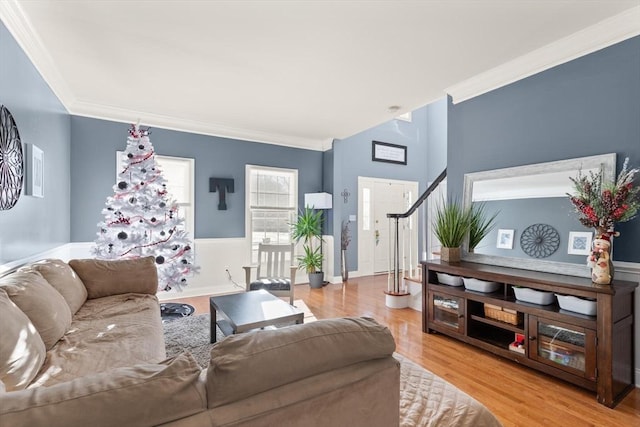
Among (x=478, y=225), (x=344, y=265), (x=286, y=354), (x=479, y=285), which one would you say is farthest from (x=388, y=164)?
(x=286, y=354)

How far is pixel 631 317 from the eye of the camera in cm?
227

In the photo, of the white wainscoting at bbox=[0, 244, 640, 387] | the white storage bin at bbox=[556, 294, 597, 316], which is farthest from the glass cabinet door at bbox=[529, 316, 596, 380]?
the white wainscoting at bbox=[0, 244, 640, 387]

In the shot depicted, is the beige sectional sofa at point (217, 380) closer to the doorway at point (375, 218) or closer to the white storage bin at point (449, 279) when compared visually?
the white storage bin at point (449, 279)

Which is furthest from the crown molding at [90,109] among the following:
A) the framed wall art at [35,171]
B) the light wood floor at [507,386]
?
the light wood floor at [507,386]

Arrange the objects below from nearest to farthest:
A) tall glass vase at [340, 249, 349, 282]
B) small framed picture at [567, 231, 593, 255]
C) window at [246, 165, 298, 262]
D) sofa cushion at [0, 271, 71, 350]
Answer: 1. sofa cushion at [0, 271, 71, 350]
2. small framed picture at [567, 231, 593, 255]
3. window at [246, 165, 298, 262]
4. tall glass vase at [340, 249, 349, 282]

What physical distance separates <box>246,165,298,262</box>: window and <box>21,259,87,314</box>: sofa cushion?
9.70ft

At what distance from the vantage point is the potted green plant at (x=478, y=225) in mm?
3275

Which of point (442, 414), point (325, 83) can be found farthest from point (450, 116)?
point (442, 414)

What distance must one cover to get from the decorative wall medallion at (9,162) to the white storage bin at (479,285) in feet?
12.0

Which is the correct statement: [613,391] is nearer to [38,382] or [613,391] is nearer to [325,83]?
[38,382]

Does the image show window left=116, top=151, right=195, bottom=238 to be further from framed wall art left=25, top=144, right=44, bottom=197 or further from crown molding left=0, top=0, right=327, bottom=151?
framed wall art left=25, top=144, right=44, bottom=197

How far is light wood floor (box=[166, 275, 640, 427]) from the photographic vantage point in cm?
195

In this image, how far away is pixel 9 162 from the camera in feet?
7.28

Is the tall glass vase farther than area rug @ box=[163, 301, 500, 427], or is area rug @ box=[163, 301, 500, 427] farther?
the tall glass vase
